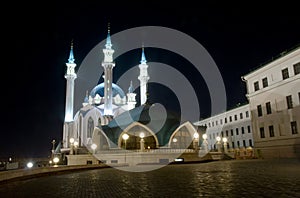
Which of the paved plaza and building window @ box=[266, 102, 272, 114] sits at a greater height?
building window @ box=[266, 102, 272, 114]

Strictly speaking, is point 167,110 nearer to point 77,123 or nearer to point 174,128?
point 174,128

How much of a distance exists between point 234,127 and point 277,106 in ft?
92.2

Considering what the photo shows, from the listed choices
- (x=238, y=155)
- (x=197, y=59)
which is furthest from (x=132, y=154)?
(x=197, y=59)

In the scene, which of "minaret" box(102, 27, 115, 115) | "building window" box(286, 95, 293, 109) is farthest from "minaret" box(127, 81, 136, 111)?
"building window" box(286, 95, 293, 109)

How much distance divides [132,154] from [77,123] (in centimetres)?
3662

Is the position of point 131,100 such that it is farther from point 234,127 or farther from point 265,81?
point 265,81

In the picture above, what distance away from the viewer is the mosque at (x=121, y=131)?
105 ft

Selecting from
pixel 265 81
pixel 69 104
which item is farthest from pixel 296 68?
pixel 69 104

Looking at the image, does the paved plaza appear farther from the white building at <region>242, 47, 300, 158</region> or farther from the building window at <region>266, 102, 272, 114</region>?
the building window at <region>266, 102, 272, 114</region>

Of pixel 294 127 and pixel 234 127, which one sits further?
pixel 234 127

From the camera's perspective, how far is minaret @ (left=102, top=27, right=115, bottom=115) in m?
60.8

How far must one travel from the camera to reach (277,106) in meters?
29.1

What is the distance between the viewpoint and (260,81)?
32281mm

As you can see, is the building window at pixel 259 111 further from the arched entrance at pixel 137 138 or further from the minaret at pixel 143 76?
the minaret at pixel 143 76
